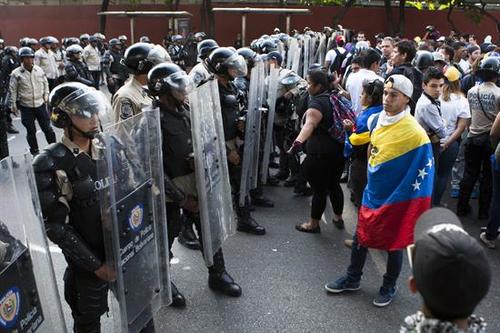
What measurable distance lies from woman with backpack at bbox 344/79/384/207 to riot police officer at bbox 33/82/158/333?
2.35 meters

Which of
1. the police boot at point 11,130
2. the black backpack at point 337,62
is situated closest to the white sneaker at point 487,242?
the black backpack at point 337,62

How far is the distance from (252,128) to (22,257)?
326 cm

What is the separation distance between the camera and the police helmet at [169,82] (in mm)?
3402

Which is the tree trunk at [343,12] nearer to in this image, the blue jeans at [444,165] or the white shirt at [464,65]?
the white shirt at [464,65]

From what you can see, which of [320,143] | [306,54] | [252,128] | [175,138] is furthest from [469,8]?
[175,138]

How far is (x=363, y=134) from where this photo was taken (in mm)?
4254

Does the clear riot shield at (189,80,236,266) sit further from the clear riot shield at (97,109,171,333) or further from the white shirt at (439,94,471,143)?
the white shirt at (439,94,471,143)

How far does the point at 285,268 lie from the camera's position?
4418 millimetres

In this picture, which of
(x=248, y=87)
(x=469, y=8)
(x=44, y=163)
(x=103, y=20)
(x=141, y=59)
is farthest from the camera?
(x=469, y=8)

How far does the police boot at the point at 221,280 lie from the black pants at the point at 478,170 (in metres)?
3.03

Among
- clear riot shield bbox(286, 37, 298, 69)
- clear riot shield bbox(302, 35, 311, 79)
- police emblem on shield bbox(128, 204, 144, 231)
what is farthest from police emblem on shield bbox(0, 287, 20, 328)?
clear riot shield bbox(302, 35, 311, 79)

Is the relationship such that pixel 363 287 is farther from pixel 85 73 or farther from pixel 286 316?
pixel 85 73

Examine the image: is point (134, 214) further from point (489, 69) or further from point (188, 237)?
point (489, 69)

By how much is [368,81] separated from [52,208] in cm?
292
